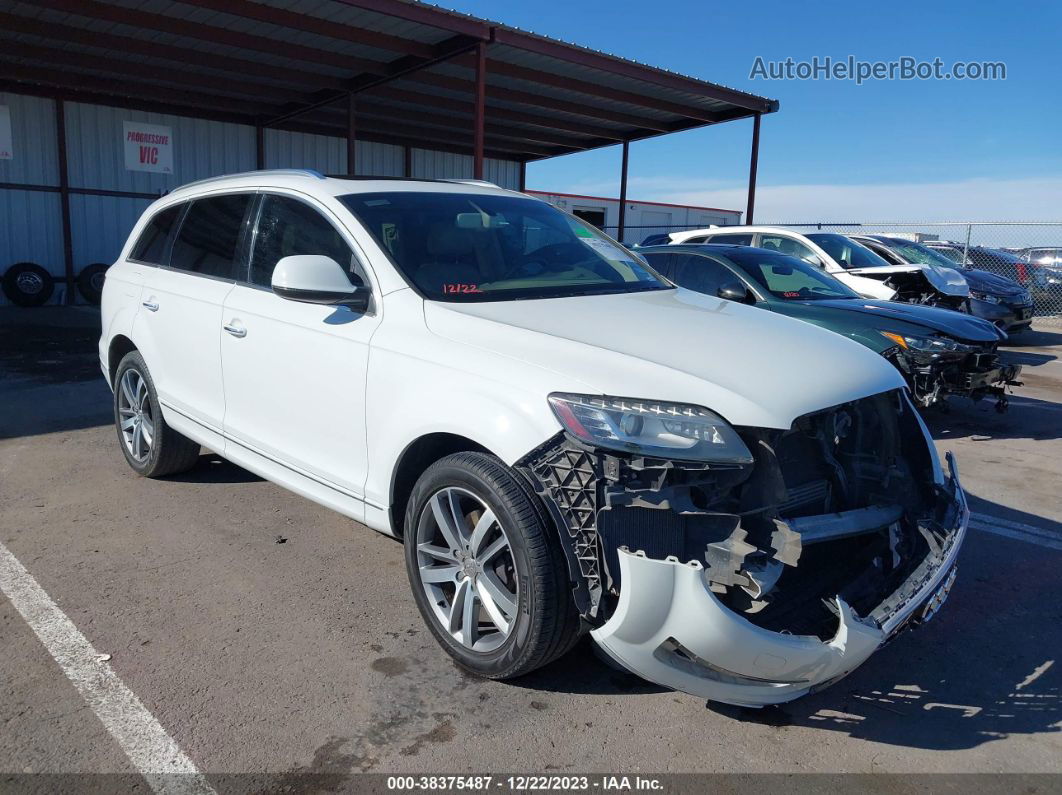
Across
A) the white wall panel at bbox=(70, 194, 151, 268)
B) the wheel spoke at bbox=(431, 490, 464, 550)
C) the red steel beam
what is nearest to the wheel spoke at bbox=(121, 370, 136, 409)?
the wheel spoke at bbox=(431, 490, 464, 550)

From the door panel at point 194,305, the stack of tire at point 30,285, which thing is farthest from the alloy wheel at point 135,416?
the stack of tire at point 30,285

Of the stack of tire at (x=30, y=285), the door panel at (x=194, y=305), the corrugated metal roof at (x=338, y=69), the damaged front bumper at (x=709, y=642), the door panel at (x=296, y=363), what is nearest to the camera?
the damaged front bumper at (x=709, y=642)

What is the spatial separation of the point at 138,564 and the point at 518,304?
2.27 metres

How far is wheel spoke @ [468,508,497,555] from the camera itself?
2.75 metres

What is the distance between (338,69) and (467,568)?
13344 mm

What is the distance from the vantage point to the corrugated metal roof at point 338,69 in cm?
1168

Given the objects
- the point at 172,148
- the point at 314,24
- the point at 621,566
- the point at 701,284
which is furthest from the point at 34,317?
the point at 621,566

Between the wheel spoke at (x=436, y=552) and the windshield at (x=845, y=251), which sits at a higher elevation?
the windshield at (x=845, y=251)

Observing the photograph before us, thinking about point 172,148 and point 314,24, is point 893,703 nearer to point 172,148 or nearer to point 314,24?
point 314,24

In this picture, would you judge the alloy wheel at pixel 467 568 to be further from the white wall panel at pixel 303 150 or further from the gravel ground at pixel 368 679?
the white wall panel at pixel 303 150

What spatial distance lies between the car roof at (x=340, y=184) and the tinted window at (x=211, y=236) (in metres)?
0.11

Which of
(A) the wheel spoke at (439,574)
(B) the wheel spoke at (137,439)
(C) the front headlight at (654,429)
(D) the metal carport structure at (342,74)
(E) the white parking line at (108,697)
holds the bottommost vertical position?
(E) the white parking line at (108,697)

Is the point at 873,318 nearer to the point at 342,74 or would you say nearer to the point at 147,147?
the point at 342,74

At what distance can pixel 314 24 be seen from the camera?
11.7 metres
